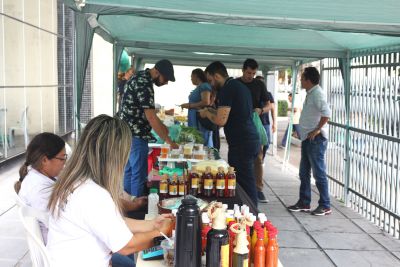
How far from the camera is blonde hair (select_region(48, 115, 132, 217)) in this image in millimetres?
2139

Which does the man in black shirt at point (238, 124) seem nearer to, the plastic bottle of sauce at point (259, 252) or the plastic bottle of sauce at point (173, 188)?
the plastic bottle of sauce at point (173, 188)

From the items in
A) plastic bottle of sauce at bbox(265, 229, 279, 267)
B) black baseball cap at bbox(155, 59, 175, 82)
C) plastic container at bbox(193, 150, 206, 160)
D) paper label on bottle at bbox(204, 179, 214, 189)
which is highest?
black baseball cap at bbox(155, 59, 175, 82)

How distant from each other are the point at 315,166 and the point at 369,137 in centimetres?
82

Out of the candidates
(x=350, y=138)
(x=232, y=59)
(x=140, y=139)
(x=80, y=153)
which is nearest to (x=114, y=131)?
(x=80, y=153)

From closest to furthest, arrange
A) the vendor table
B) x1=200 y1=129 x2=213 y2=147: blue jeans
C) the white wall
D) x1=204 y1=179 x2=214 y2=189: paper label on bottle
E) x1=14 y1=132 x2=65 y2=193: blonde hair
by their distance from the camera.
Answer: x1=14 y1=132 x2=65 y2=193: blonde hair
the vendor table
x1=204 y1=179 x2=214 y2=189: paper label on bottle
x1=200 y1=129 x2=213 y2=147: blue jeans
the white wall

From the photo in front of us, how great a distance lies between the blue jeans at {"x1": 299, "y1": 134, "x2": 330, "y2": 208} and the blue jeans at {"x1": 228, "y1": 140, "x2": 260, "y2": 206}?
1.19 metres

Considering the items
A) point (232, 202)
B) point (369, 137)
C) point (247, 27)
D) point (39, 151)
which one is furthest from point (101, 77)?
point (39, 151)

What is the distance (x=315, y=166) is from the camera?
20.1ft

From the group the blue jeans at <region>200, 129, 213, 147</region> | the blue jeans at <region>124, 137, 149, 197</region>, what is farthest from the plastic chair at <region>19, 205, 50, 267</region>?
the blue jeans at <region>200, 129, 213, 147</region>

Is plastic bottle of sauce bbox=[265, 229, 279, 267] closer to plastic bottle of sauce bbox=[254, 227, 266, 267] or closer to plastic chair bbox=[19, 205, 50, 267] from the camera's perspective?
plastic bottle of sauce bbox=[254, 227, 266, 267]

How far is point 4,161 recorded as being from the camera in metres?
8.41

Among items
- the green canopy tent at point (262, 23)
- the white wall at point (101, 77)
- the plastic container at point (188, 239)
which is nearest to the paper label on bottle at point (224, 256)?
the plastic container at point (188, 239)

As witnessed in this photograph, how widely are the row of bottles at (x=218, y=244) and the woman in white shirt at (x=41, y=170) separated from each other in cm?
95

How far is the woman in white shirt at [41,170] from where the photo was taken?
269 cm
